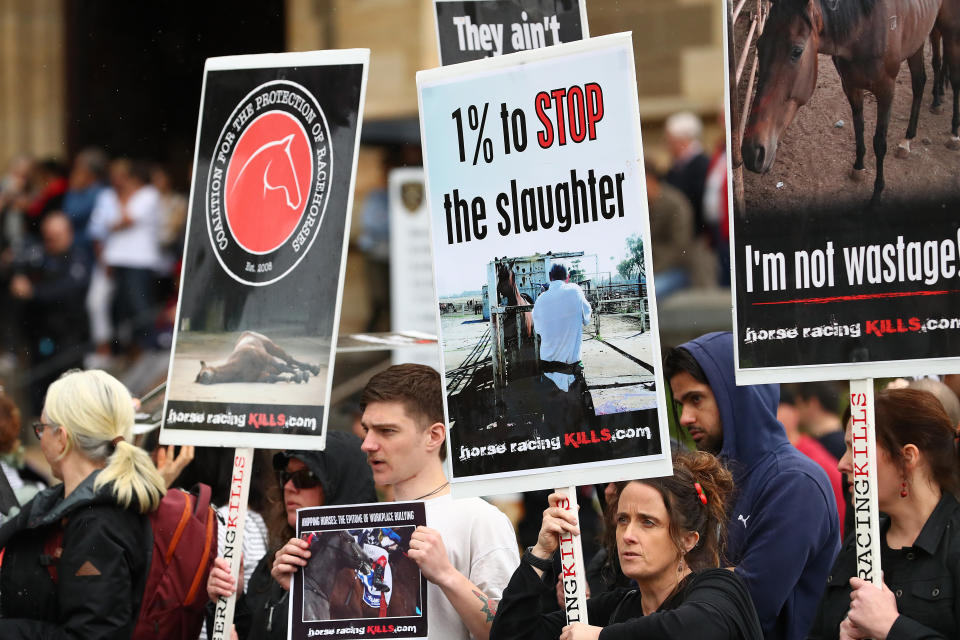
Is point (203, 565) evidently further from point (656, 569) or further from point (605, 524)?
point (656, 569)

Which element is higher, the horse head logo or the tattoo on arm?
the horse head logo

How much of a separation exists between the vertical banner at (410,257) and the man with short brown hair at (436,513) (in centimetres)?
558

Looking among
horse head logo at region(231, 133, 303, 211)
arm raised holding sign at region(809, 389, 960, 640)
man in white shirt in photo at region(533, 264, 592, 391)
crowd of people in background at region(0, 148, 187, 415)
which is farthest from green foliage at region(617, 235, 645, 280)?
crowd of people in background at region(0, 148, 187, 415)

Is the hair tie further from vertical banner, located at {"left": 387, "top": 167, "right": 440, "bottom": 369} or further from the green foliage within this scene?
vertical banner, located at {"left": 387, "top": 167, "right": 440, "bottom": 369}

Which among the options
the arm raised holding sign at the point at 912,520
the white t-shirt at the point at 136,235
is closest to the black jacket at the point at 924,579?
the arm raised holding sign at the point at 912,520

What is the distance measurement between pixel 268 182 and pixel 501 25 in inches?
57.0

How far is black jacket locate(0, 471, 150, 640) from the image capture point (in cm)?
440

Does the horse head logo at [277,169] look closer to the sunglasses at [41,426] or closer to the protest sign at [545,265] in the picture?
the protest sign at [545,265]

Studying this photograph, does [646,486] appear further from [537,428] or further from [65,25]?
[65,25]

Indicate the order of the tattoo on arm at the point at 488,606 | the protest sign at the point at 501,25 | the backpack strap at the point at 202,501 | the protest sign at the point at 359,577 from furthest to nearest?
the protest sign at the point at 501,25 < the backpack strap at the point at 202,501 < the protest sign at the point at 359,577 < the tattoo on arm at the point at 488,606

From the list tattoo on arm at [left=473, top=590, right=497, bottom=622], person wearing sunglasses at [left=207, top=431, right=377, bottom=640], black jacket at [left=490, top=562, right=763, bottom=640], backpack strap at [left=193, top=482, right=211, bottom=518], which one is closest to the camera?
black jacket at [left=490, top=562, right=763, bottom=640]

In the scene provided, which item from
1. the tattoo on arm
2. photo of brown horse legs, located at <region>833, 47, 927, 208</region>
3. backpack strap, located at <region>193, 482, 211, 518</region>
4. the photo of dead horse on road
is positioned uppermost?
photo of brown horse legs, located at <region>833, 47, 927, 208</region>

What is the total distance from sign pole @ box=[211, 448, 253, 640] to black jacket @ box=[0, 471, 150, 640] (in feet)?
0.93

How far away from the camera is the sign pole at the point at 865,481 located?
12.0 ft
